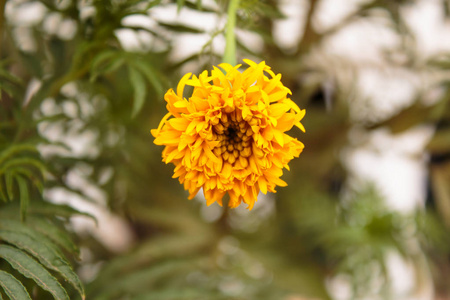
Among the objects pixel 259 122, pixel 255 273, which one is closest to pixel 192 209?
pixel 255 273

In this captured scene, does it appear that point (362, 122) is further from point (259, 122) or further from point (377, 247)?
point (259, 122)

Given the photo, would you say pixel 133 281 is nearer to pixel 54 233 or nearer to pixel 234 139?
Answer: pixel 54 233

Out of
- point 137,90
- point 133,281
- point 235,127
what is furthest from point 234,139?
point 133,281

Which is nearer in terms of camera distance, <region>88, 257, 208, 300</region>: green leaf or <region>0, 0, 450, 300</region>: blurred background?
<region>88, 257, 208, 300</region>: green leaf

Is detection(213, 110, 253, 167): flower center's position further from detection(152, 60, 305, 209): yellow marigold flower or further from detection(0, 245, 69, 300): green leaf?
detection(0, 245, 69, 300): green leaf

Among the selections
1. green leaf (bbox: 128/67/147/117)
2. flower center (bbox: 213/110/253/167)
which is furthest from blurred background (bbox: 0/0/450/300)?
flower center (bbox: 213/110/253/167)

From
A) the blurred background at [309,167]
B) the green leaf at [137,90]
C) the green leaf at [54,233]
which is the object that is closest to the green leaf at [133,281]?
the blurred background at [309,167]

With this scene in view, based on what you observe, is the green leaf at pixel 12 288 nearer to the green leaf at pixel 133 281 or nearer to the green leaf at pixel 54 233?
the green leaf at pixel 54 233
